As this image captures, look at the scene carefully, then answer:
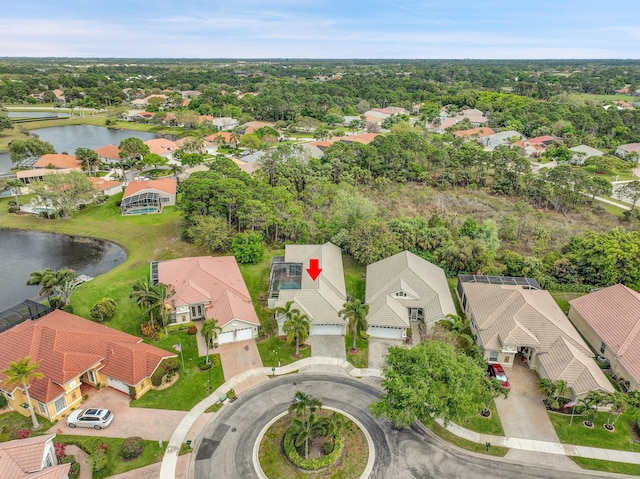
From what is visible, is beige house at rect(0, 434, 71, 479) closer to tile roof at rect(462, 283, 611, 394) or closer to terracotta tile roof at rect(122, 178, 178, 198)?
tile roof at rect(462, 283, 611, 394)

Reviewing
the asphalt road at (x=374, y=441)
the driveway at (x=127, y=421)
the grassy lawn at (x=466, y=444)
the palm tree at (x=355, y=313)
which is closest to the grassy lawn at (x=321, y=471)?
the asphalt road at (x=374, y=441)

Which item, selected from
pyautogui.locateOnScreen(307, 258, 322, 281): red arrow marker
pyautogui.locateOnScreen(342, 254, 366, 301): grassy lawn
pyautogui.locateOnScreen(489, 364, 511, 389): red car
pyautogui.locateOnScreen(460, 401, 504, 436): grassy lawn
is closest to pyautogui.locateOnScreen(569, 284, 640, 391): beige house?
pyautogui.locateOnScreen(489, 364, 511, 389): red car

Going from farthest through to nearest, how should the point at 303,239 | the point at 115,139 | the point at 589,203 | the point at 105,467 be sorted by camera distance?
the point at 115,139 → the point at 589,203 → the point at 303,239 → the point at 105,467

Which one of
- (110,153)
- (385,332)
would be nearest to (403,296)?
(385,332)

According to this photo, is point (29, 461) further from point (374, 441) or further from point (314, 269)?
point (314, 269)

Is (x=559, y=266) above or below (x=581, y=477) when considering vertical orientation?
above

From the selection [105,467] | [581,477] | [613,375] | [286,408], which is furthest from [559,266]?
[105,467]

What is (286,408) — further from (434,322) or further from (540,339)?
(540,339)
